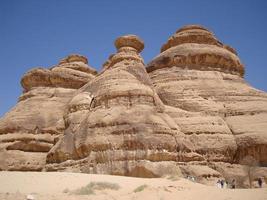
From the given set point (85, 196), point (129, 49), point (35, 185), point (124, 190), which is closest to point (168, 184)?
point (124, 190)

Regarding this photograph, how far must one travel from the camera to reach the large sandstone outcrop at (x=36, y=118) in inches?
1404

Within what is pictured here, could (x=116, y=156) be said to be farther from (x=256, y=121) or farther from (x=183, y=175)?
(x=256, y=121)

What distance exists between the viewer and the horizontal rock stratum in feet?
93.1

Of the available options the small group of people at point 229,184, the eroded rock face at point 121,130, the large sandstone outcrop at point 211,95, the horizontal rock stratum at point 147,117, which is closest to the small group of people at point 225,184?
the small group of people at point 229,184

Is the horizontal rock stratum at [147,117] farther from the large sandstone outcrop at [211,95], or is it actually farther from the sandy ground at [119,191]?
the sandy ground at [119,191]

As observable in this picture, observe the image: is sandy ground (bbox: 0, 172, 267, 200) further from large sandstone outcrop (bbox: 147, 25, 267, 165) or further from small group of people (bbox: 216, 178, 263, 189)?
large sandstone outcrop (bbox: 147, 25, 267, 165)

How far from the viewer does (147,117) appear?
1156 inches

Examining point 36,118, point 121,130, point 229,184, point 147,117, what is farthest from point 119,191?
point 36,118

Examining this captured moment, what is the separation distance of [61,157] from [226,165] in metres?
12.8

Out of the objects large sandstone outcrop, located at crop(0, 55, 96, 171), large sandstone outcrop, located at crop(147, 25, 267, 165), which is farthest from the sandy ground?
large sandstone outcrop, located at crop(0, 55, 96, 171)

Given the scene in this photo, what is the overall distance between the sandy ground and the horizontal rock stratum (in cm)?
609

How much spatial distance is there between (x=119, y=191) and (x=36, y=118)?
21301mm

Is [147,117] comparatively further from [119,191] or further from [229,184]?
[119,191]

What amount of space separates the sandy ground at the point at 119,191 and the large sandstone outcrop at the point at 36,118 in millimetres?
12889
